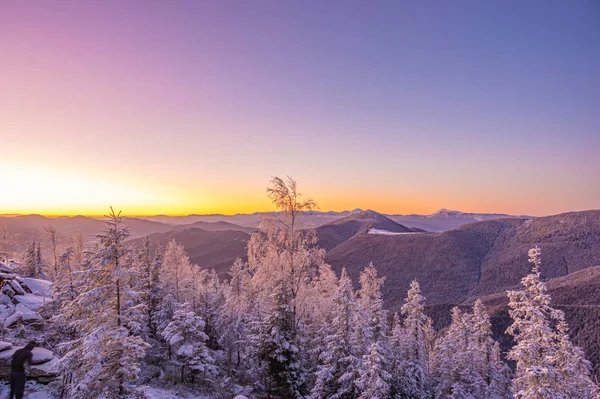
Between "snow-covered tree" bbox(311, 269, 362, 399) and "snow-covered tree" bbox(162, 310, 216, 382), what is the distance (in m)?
8.49

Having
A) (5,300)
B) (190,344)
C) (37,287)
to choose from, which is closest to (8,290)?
(5,300)

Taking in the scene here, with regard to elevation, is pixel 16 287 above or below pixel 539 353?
above

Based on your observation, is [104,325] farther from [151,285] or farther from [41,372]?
[151,285]

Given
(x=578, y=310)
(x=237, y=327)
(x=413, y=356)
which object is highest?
(x=413, y=356)

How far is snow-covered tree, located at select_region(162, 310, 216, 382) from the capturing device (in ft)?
74.1

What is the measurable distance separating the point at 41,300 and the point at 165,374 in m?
12.8

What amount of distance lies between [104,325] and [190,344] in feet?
36.7

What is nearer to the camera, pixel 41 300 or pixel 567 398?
pixel 567 398

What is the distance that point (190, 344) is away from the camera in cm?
2317

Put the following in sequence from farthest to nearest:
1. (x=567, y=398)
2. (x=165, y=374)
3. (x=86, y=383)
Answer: (x=165, y=374)
(x=567, y=398)
(x=86, y=383)

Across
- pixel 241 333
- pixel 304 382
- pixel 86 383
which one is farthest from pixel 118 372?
pixel 241 333

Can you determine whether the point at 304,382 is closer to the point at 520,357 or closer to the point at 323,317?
the point at 323,317

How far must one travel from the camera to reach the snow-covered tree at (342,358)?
19673mm

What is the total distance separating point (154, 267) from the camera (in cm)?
3284
